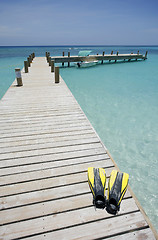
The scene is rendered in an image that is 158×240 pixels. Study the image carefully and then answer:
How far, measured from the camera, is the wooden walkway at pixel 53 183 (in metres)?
2.17

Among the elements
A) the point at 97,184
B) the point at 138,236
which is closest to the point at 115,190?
the point at 97,184

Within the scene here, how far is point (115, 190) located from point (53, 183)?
1202 millimetres

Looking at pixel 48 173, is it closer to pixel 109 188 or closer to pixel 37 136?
pixel 109 188

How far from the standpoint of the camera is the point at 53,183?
113 inches

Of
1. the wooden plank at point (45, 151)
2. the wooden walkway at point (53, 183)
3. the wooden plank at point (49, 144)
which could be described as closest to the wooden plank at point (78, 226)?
the wooden walkway at point (53, 183)

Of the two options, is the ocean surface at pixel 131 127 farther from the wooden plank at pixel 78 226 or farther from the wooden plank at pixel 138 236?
the wooden plank at pixel 78 226

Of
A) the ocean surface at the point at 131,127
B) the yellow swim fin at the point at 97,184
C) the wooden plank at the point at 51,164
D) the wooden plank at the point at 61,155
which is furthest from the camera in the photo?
the ocean surface at the point at 131,127

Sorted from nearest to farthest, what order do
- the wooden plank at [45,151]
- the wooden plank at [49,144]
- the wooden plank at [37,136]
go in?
1. the wooden plank at [45,151]
2. the wooden plank at [49,144]
3. the wooden plank at [37,136]

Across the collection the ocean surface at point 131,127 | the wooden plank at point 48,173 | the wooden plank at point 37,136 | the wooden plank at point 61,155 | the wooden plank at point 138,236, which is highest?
the wooden plank at point 37,136

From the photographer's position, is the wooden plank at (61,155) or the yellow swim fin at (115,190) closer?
the yellow swim fin at (115,190)

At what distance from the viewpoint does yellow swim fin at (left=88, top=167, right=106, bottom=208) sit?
2426 mm

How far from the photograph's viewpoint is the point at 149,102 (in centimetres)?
1164

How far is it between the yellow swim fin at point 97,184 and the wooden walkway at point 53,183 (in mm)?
144

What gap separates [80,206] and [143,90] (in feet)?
48.4
